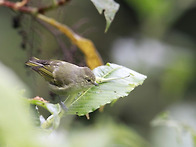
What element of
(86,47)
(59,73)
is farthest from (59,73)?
(86,47)

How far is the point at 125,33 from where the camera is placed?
6637 millimetres

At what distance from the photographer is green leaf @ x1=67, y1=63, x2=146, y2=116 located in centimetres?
175

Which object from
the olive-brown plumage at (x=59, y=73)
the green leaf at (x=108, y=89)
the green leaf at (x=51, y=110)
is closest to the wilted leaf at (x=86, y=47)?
the green leaf at (x=108, y=89)

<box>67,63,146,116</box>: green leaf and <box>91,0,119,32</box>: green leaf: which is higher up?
<box>91,0,119,32</box>: green leaf

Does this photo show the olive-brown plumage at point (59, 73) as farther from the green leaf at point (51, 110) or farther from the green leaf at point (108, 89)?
the green leaf at point (51, 110)

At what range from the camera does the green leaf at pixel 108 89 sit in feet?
5.74

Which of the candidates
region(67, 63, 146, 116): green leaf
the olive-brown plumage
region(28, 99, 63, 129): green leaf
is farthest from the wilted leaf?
region(28, 99, 63, 129): green leaf

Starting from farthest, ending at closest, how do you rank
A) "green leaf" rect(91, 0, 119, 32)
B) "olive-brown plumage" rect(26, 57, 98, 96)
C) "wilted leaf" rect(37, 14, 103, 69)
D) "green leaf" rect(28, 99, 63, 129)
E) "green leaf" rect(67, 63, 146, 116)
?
"olive-brown plumage" rect(26, 57, 98, 96) < "wilted leaf" rect(37, 14, 103, 69) < "green leaf" rect(91, 0, 119, 32) < "green leaf" rect(67, 63, 146, 116) < "green leaf" rect(28, 99, 63, 129)

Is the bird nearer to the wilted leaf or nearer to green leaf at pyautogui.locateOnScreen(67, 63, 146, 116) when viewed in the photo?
the wilted leaf

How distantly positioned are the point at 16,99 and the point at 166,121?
1972mm

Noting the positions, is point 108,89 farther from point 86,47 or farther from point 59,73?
point 59,73

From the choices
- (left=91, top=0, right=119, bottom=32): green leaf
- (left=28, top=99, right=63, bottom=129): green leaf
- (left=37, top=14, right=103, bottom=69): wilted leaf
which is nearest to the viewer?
(left=28, top=99, right=63, bottom=129): green leaf

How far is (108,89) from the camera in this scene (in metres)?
1.91

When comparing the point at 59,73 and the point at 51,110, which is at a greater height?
the point at 51,110
